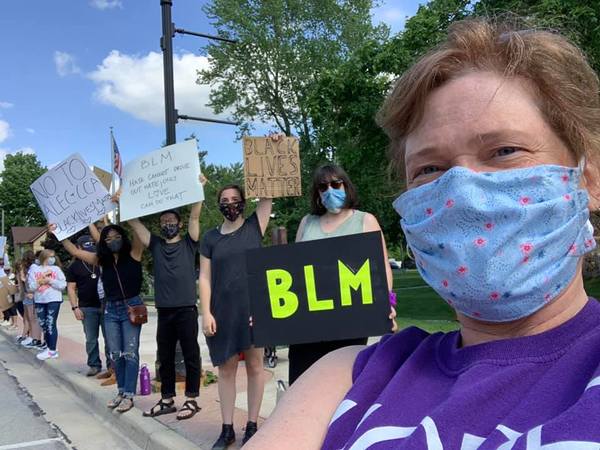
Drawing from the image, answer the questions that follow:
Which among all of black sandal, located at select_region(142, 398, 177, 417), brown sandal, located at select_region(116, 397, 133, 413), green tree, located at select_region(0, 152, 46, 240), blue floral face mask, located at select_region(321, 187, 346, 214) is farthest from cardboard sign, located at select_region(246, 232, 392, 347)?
green tree, located at select_region(0, 152, 46, 240)

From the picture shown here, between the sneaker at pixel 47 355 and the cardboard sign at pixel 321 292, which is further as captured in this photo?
the sneaker at pixel 47 355

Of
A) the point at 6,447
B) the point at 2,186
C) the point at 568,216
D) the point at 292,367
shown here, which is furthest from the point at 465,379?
the point at 2,186

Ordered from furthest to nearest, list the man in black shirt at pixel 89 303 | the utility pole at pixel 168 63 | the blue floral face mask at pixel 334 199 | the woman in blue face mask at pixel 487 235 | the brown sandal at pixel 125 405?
the man in black shirt at pixel 89 303, the utility pole at pixel 168 63, the brown sandal at pixel 125 405, the blue floral face mask at pixel 334 199, the woman in blue face mask at pixel 487 235

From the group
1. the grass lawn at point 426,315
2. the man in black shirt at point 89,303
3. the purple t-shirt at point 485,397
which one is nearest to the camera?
the purple t-shirt at point 485,397

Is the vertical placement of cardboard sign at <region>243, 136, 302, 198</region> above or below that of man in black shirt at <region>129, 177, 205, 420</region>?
above

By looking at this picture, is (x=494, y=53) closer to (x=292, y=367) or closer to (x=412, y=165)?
(x=412, y=165)

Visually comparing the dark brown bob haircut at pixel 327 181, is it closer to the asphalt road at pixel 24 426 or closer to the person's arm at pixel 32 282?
the asphalt road at pixel 24 426

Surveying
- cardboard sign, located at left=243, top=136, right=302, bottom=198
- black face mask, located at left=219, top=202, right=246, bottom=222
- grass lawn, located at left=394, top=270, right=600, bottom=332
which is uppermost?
cardboard sign, located at left=243, top=136, right=302, bottom=198

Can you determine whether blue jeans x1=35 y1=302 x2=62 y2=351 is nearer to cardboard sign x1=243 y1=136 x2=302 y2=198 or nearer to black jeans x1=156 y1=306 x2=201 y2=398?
black jeans x1=156 y1=306 x2=201 y2=398

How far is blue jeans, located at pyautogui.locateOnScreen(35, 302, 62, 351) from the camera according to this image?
9867mm

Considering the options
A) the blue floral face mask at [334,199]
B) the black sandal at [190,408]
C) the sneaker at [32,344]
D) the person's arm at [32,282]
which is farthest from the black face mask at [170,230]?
the sneaker at [32,344]

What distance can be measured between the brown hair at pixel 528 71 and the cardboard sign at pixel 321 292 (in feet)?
6.19

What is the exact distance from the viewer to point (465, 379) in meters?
1.19

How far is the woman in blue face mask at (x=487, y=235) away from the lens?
3.86 feet
